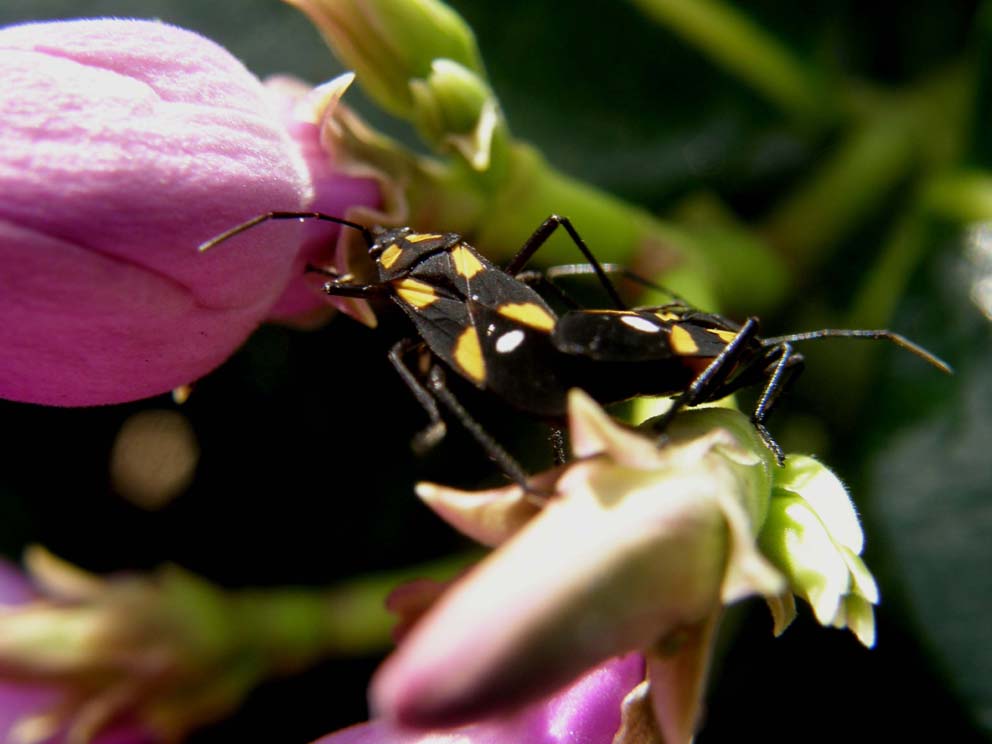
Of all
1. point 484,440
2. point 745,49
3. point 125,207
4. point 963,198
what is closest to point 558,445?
point 484,440

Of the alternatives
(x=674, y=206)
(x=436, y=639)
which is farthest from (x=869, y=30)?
A: (x=436, y=639)

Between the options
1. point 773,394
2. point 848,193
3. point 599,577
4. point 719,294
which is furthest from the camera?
point 848,193

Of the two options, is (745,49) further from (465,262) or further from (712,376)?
(712,376)

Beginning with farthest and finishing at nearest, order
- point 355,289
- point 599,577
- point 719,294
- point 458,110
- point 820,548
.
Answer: point 719,294, point 458,110, point 355,289, point 820,548, point 599,577

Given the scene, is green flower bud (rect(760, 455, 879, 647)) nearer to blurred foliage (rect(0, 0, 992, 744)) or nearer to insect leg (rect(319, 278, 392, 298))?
insect leg (rect(319, 278, 392, 298))

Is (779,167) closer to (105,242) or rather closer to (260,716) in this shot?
(260,716)

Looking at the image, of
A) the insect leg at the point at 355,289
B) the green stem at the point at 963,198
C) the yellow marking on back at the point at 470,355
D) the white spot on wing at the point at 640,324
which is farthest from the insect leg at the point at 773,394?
the green stem at the point at 963,198

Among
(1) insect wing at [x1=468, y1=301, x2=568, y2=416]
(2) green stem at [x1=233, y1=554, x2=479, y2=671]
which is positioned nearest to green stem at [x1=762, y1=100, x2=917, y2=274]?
(2) green stem at [x1=233, y1=554, x2=479, y2=671]

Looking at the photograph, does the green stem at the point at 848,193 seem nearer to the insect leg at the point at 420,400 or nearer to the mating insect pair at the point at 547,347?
the mating insect pair at the point at 547,347
